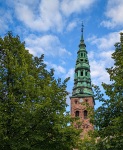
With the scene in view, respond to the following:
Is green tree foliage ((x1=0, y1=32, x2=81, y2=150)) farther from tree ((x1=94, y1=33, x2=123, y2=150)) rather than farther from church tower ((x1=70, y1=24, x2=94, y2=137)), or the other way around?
church tower ((x1=70, y1=24, x2=94, y2=137))

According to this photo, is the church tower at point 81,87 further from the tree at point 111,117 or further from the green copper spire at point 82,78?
the tree at point 111,117

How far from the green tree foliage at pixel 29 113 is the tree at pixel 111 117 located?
174 centimetres

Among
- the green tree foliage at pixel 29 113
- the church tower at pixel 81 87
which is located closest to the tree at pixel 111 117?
the green tree foliage at pixel 29 113

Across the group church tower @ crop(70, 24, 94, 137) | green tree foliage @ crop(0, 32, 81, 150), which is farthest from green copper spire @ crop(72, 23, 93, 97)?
green tree foliage @ crop(0, 32, 81, 150)

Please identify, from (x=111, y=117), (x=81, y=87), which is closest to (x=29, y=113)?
(x=111, y=117)

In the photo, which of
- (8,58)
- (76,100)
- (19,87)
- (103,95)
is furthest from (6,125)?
(76,100)

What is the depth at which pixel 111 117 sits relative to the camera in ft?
51.6

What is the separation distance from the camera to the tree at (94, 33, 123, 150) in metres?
14.7

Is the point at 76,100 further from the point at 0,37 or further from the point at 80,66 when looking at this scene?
the point at 0,37

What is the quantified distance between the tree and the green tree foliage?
1.74 metres

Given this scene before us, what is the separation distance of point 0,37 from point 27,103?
561cm

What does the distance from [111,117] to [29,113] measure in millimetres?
4291

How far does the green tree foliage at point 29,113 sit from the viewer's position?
51.3 ft

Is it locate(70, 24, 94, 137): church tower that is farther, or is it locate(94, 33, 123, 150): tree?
locate(70, 24, 94, 137): church tower
